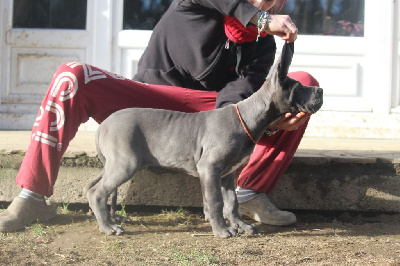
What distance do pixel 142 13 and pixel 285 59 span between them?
3.36 metres

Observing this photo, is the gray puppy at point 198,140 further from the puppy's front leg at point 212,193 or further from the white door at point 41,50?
the white door at point 41,50

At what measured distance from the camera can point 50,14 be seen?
5785 millimetres

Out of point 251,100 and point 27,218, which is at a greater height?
point 251,100

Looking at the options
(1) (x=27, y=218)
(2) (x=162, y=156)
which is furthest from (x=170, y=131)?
(1) (x=27, y=218)

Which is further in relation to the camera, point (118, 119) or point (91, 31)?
point (91, 31)

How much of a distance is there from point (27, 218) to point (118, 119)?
737 mm

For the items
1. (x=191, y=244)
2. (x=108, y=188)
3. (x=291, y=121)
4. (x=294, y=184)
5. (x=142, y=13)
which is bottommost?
(x=191, y=244)

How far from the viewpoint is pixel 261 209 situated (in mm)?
3266

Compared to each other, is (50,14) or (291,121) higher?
(50,14)

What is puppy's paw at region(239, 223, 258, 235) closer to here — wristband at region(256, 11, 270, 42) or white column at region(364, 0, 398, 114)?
wristband at region(256, 11, 270, 42)

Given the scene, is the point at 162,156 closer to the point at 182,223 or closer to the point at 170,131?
the point at 170,131

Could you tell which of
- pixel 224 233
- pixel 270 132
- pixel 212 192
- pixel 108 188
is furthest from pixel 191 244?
pixel 270 132

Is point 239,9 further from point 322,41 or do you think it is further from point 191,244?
point 322,41

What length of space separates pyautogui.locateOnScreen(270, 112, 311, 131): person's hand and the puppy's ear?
277 mm
